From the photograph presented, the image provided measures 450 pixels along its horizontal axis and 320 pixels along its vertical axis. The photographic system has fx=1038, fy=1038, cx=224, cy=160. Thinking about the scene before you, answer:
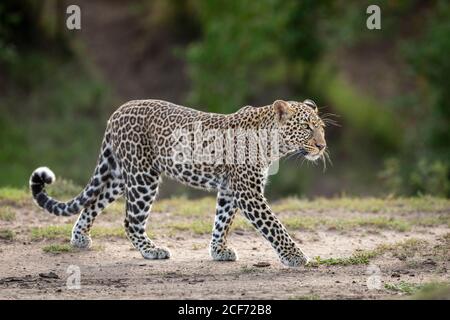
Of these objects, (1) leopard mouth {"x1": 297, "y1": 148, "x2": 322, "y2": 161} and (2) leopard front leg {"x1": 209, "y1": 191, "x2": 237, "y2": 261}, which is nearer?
(1) leopard mouth {"x1": 297, "y1": 148, "x2": 322, "y2": 161}

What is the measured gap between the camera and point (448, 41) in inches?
1036

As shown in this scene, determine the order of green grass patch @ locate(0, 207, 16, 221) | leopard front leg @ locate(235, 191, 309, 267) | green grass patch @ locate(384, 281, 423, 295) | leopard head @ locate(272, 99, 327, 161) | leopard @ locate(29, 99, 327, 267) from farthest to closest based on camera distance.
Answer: green grass patch @ locate(0, 207, 16, 221) < leopard head @ locate(272, 99, 327, 161) < leopard @ locate(29, 99, 327, 267) < leopard front leg @ locate(235, 191, 309, 267) < green grass patch @ locate(384, 281, 423, 295)

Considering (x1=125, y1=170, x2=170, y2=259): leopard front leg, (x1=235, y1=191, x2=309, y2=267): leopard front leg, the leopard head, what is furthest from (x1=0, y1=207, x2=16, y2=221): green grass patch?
the leopard head

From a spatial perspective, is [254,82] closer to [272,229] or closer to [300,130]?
[300,130]

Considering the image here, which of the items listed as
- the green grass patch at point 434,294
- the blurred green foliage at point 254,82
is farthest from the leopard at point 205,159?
the blurred green foliage at point 254,82

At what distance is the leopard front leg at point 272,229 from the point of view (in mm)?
12453

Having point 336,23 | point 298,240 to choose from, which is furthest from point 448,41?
point 298,240

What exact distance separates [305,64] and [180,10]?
5345 millimetres

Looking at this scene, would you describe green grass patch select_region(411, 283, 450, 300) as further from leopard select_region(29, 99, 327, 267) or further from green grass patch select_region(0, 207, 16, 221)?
green grass patch select_region(0, 207, 16, 221)

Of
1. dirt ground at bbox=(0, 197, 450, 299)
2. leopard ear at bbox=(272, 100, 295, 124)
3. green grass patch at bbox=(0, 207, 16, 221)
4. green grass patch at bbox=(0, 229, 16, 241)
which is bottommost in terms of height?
dirt ground at bbox=(0, 197, 450, 299)

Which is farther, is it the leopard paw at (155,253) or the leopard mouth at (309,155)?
the leopard paw at (155,253)

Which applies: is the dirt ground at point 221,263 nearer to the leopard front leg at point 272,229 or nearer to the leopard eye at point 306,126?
the leopard front leg at point 272,229

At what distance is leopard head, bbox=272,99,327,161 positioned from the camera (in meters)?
12.8

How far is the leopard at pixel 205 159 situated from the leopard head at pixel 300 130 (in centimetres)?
1
